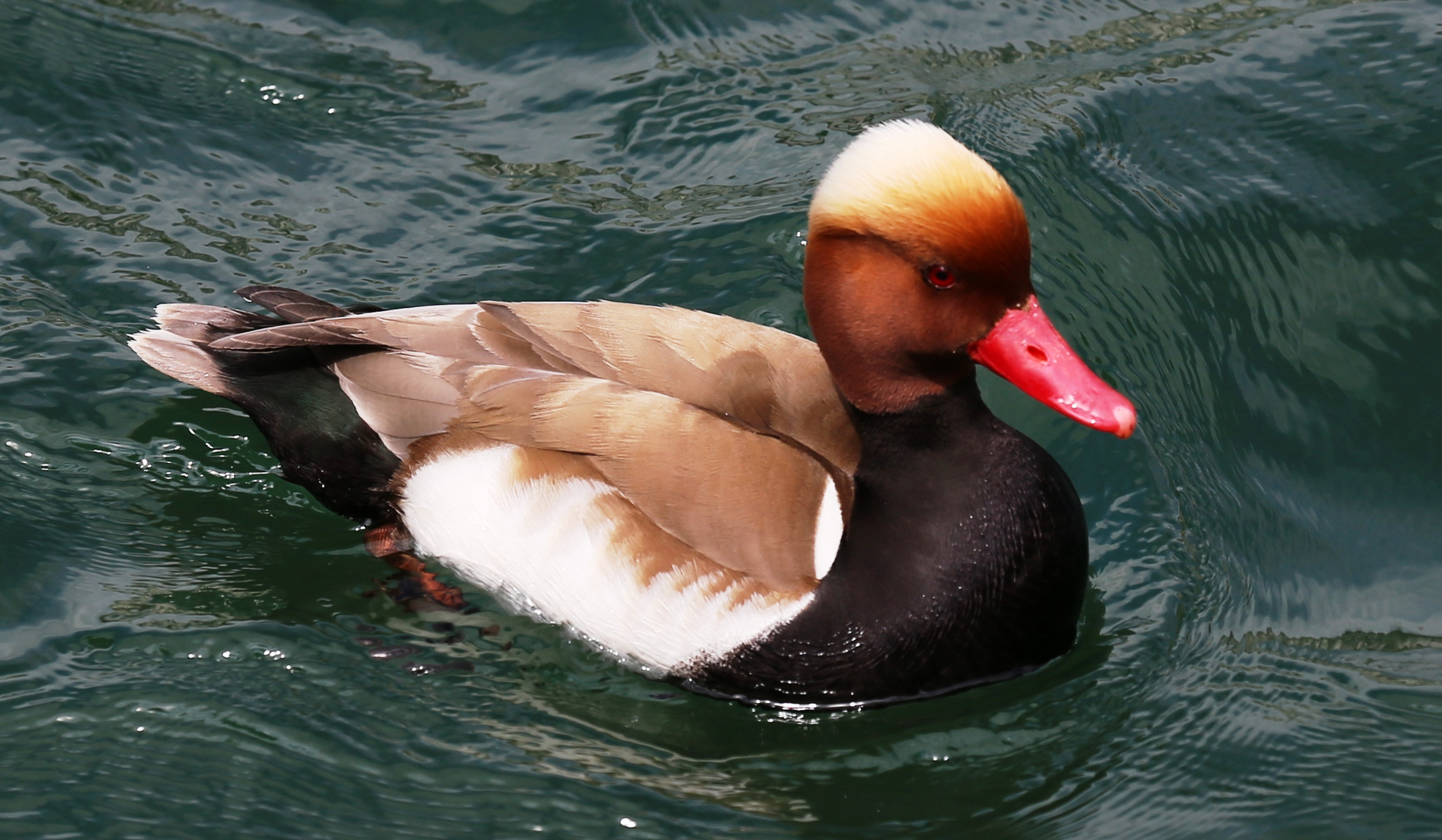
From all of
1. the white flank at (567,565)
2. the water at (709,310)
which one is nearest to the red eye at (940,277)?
the white flank at (567,565)

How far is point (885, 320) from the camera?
395 cm

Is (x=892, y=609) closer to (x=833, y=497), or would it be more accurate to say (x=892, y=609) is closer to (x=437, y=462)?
(x=833, y=497)

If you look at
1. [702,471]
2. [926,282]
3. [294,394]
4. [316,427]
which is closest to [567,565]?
[702,471]

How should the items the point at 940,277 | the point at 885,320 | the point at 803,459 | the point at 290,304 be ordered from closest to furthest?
1. the point at 940,277
2. the point at 885,320
3. the point at 803,459
4. the point at 290,304

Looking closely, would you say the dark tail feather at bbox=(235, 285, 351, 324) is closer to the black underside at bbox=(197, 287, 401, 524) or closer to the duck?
the black underside at bbox=(197, 287, 401, 524)

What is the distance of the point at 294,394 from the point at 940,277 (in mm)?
2028

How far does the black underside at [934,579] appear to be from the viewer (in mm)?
3961

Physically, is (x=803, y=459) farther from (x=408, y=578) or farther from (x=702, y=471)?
(x=408, y=578)

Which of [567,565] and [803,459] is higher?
[803,459]

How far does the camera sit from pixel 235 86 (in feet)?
21.5

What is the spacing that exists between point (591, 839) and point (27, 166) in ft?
13.0

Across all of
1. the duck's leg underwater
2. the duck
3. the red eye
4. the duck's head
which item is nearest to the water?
the duck's leg underwater

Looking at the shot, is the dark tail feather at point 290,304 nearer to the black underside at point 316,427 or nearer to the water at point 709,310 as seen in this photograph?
the black underside at point 316,427

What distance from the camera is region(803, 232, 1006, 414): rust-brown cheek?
3.88 m
